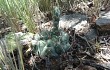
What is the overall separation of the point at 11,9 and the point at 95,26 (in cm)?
68

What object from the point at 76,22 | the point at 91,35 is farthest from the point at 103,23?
the point at 76,22

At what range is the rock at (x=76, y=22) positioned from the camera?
6.07 feet

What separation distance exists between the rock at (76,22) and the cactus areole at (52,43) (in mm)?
297

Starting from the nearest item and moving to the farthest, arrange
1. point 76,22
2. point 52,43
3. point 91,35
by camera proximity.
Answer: point 52,43 < point 91,35 < point 76,22

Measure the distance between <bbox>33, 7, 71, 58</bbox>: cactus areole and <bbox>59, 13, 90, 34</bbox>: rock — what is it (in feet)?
0.98

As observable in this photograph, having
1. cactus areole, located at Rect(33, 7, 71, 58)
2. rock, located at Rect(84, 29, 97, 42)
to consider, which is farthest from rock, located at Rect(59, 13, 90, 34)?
cactus areole, located at Rect(33, 7, 71, 58)

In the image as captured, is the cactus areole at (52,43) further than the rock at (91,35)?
No

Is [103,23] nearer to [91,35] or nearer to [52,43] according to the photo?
[91,35]

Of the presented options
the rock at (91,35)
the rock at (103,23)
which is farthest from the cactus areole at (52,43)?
the rock at (103,23)

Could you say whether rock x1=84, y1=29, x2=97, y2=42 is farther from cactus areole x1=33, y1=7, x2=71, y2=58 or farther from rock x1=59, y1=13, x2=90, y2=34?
cactus areole x1=33, y1=7, x2=71, y2=58

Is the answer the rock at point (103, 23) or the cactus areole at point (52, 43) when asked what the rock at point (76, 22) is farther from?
the cactus areole at point (52, 43)

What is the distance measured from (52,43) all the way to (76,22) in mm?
539

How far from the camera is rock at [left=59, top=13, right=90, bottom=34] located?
1.85 meters

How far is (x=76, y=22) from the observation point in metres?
1.95
